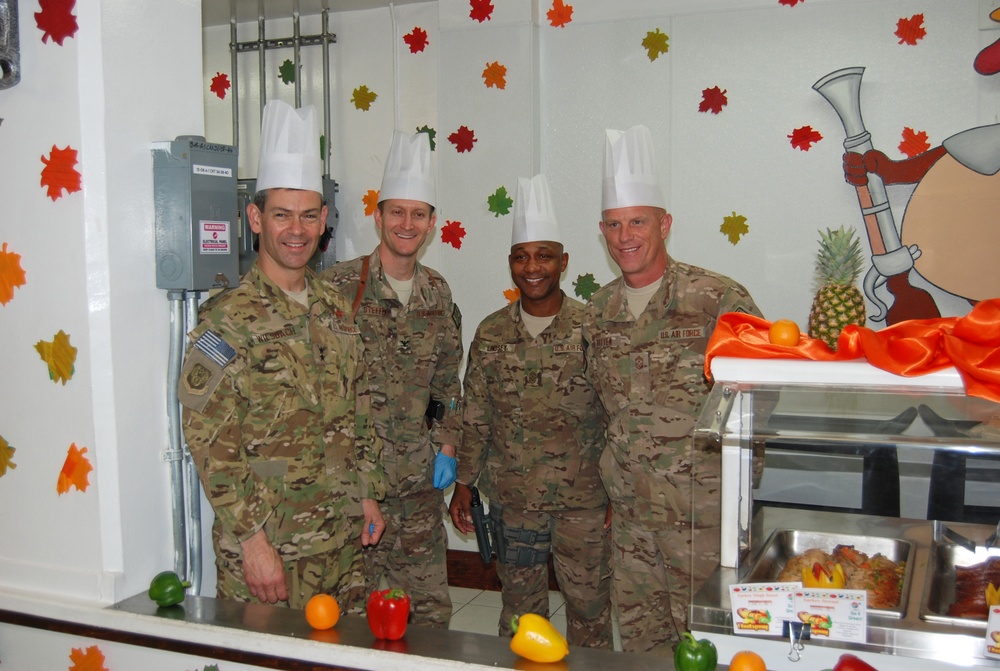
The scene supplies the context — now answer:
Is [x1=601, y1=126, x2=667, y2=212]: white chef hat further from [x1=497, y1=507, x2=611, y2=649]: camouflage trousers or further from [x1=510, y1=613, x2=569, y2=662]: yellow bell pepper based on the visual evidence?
[x1=510, y1=613, x2=569, y2=662]: yellow bell pepper

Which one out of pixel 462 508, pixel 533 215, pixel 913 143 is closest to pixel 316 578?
pixel 462 508

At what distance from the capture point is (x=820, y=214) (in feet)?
11.7

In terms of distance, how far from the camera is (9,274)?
204cm

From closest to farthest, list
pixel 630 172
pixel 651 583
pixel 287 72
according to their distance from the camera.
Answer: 1. pixel 651 583
2. pixel 630 172
3. pixel 287 72

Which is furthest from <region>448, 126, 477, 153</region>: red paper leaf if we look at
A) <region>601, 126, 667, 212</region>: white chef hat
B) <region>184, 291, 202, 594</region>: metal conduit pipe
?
<region>184, 291, 202, 594</region>: metal conduit pipe

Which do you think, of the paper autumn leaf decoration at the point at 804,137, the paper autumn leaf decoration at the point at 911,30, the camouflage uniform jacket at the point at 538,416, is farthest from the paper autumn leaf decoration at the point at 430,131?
the paper autumn leaf decoration at the point at 911,30

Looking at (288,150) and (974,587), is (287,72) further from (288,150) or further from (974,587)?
(974,587)

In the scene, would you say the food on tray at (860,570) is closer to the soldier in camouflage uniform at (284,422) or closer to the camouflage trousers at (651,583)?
the camouflage trousers at (651,583)

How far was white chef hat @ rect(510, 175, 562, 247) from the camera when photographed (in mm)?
3180

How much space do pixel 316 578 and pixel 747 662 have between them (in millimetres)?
1192

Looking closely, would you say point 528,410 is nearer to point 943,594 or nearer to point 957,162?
point 943,594

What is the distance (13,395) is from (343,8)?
286 cm

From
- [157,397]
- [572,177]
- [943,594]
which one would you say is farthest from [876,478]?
[572,177]

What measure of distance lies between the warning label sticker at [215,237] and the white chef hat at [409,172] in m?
1.09
